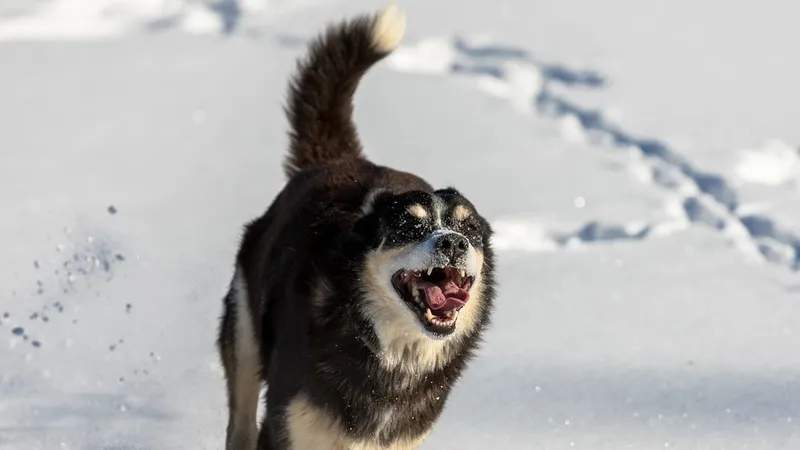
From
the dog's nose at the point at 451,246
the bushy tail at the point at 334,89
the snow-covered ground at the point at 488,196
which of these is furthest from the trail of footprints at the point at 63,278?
the dog's nose at the point at 451,246

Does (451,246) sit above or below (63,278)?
above

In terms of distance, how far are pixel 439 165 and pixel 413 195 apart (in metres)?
3.92

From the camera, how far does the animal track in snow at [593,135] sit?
673cm

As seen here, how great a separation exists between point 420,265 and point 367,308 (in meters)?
0.33

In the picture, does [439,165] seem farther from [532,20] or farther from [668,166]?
[532,20]

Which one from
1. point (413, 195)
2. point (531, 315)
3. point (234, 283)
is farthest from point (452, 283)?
point (531, 315)

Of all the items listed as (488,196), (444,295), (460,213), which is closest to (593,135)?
(488,196)

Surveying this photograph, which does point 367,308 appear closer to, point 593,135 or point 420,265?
point 420,265

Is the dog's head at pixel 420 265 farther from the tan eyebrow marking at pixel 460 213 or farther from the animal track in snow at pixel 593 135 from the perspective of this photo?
the animal track in snow at pixel 593 135

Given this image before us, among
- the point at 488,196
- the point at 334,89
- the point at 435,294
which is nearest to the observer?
the point at 435,294

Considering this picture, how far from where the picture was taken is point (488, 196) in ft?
22.9

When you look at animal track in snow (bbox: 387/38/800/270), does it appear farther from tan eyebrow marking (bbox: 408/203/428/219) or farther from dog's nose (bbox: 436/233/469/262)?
dog's nose (bbox: 436/233/469/262)

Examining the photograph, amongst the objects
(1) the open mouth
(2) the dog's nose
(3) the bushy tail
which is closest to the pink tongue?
(1) the open mouth

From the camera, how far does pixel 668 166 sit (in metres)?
7.54
